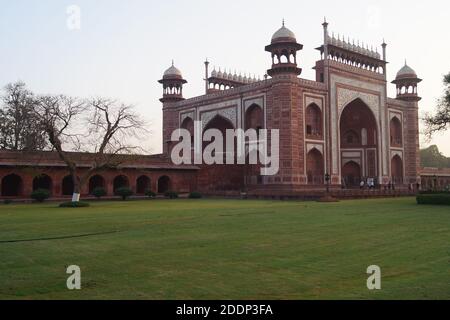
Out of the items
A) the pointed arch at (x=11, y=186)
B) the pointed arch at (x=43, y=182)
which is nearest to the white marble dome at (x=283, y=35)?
the pointed arch at (x=43, y=182)

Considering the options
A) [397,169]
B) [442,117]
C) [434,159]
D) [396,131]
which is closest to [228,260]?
[442,117]

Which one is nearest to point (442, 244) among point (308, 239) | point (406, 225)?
point (308, 239)

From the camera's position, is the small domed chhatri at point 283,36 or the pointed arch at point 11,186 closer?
the pointed arch at point 11,186

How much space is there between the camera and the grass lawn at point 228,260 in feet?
15.8

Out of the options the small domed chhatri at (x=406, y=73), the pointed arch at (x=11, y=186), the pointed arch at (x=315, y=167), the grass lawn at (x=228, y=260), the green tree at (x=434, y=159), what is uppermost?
the small domed chhatri at (x=406, y=73)

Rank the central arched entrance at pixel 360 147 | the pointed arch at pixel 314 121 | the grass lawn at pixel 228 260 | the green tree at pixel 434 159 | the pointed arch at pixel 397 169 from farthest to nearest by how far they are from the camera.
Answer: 1. the green tree at pixel 434 159
2. the pointed arch at pixel 397 169
3. the central arched entrance at pixel 360 147
4. the pointed arch at pixel 314 121
5. the grass lawn at pixel 228 260

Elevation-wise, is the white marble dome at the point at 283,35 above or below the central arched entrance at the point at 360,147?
above

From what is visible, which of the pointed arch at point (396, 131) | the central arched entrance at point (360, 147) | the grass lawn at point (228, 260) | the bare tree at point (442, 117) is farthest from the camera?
the pointed arch at point (396, 131)

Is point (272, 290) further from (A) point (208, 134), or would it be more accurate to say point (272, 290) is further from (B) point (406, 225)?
(A) point (208, 134)

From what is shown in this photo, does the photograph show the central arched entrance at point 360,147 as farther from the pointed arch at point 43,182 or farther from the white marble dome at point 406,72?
the pointed arch at point 43,182

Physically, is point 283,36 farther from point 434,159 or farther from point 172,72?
point 434,159

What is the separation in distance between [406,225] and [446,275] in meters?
5.34

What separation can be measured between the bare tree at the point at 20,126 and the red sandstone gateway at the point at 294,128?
198 centimetres

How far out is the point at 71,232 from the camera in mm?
9688
